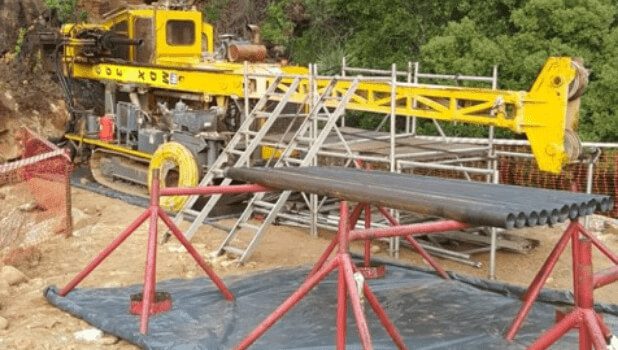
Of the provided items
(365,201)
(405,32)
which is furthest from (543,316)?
(405,32)

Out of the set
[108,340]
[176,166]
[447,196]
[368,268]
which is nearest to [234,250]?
[368,268]

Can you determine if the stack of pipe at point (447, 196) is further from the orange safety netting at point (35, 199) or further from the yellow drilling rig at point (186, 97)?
the orange safety netting at point (35, 199)

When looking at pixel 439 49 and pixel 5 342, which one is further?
pixel 439 49

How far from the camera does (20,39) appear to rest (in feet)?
57.8

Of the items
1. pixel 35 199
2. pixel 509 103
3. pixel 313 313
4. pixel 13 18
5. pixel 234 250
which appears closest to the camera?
pixel 313 313

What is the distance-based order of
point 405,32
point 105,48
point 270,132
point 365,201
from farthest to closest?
point 405,32
point 105,48
point 270,132
point 365,201

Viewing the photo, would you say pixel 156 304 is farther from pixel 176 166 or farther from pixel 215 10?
pixel 215 10

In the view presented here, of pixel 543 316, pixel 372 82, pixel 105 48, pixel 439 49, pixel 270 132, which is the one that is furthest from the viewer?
pixel 439 49

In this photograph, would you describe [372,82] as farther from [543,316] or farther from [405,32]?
[405,32]

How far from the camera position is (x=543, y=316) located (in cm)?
724

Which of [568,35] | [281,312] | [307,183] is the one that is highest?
[568,35]

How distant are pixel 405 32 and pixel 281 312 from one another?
1356 cm

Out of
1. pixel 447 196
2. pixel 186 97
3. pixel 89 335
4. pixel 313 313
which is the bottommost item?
pixel 89 335

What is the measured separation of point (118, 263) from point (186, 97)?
4.50 metres
